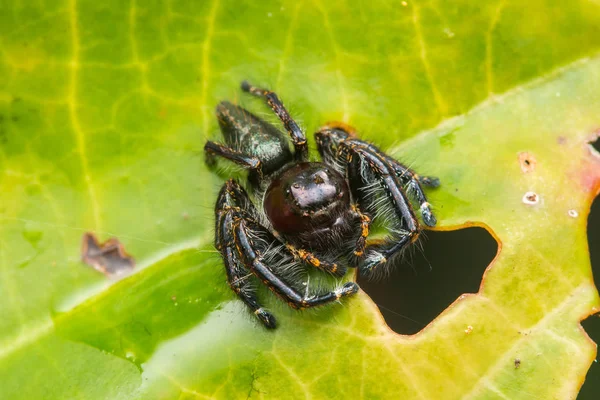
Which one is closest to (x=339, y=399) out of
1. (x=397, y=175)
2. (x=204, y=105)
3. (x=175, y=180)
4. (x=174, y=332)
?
(x=174, y=332)

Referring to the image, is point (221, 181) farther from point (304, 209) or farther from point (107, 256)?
point (107, 256)

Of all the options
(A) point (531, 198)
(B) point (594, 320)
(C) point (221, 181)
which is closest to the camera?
(B) point (594, 320)

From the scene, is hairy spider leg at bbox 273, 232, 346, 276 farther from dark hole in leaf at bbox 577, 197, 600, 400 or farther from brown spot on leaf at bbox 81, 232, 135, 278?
dark hole in leaf at bbox 577, 197, 600, 400

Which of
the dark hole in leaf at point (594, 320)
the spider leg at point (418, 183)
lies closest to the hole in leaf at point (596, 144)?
the dark hole in leaf at point (594, 320)

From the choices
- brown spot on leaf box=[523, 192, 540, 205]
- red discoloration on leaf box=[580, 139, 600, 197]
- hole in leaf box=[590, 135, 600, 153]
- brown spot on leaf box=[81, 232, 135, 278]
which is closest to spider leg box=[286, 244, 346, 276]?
brown spot on leaf box=[81, 232, 135, 278]

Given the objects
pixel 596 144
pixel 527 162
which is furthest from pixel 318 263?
pixel 596 144

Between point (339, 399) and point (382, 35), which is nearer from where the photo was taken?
point (339, 399)

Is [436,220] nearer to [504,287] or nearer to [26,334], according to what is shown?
[504,287]
